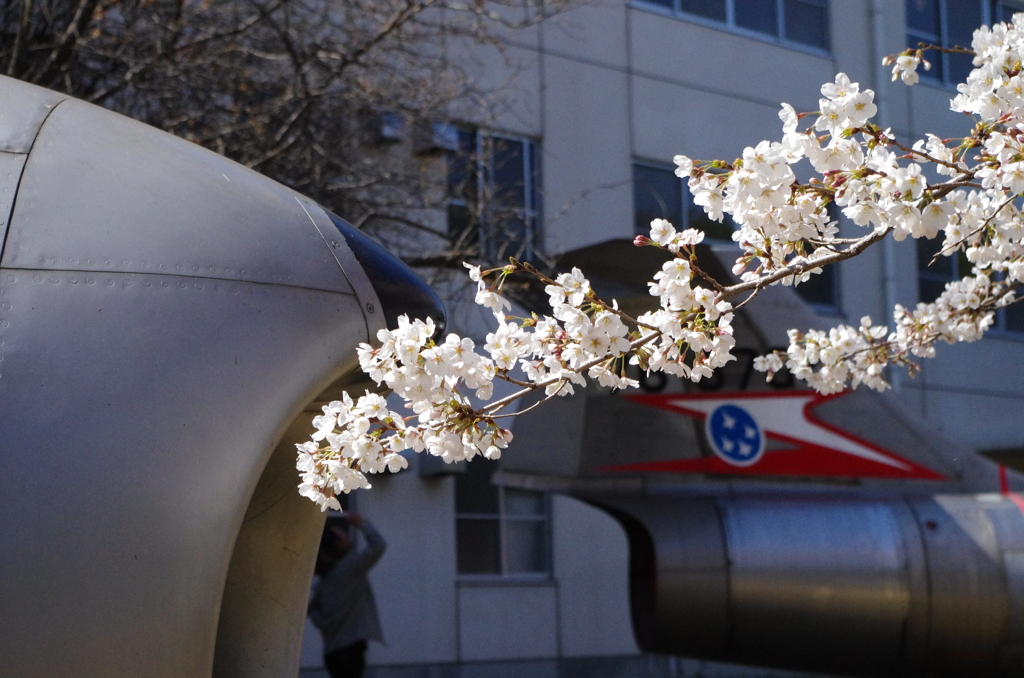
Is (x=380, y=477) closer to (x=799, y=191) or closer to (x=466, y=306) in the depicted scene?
(x=466, y=306)

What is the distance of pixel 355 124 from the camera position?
10047 millimetres

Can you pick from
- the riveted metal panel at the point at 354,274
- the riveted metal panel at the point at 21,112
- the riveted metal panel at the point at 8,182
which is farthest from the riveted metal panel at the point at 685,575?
the riveted metal panel at the point at 8,182

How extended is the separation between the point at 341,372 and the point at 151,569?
2.52ft

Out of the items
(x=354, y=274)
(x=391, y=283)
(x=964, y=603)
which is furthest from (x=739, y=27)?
(x=354, y=274)

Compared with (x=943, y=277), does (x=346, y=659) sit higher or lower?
lower

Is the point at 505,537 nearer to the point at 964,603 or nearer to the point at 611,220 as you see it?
the point at 611,220

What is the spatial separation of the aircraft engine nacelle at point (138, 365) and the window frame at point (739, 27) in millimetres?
11400

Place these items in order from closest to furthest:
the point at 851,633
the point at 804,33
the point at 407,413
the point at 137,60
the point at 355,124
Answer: the point at 407,413, the point at 851,633, the point at 137,60, the point at 355,124, the point at 804,33

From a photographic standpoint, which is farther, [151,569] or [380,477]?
[380,477]

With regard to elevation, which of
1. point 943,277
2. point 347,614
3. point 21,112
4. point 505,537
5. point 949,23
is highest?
point 949,23

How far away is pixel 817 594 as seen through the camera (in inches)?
286

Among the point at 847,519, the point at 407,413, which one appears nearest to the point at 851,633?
the point at 847,519

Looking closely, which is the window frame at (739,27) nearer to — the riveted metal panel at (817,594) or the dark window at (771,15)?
the dark window at (771,15)

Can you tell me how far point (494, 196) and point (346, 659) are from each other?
527cm
